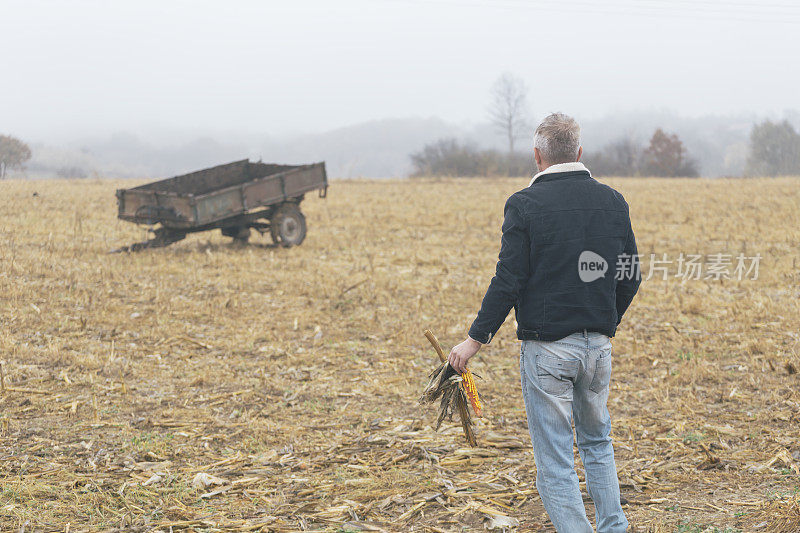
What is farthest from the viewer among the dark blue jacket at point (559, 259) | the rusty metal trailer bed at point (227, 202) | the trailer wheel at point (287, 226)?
the trailer wheel at point (287, 226)

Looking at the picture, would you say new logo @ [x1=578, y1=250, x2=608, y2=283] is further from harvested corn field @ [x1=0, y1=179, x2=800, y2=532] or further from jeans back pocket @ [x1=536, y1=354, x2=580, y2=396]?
harvested corn field @ [x1=0, y1=179, x2=800, y2=532]

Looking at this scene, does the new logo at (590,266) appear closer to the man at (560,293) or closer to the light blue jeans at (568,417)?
the man at (560,293)

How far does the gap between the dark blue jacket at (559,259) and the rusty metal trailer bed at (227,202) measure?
10.1 metres

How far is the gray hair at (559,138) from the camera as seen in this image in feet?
10.5

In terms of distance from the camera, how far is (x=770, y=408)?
587 cm

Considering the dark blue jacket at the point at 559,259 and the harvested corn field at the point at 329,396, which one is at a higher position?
the dark blue jacket at the point at 559,259

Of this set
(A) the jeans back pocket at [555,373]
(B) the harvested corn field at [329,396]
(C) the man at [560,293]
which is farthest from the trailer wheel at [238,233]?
(A) the jeans back pocket at [555,373]

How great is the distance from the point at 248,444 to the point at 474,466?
1.78m

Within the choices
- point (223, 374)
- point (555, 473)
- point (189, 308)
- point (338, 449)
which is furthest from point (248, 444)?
point (189, 308)

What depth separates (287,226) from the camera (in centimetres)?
1428

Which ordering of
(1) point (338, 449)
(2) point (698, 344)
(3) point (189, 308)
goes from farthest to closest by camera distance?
(3) point (189, 308) → (2) point (698, 344) → (1) point (338, 449)

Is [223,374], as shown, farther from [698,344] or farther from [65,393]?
[698,344]

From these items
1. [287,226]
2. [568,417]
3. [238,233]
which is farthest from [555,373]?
[238,233]

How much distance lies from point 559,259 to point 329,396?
3.79 meters
